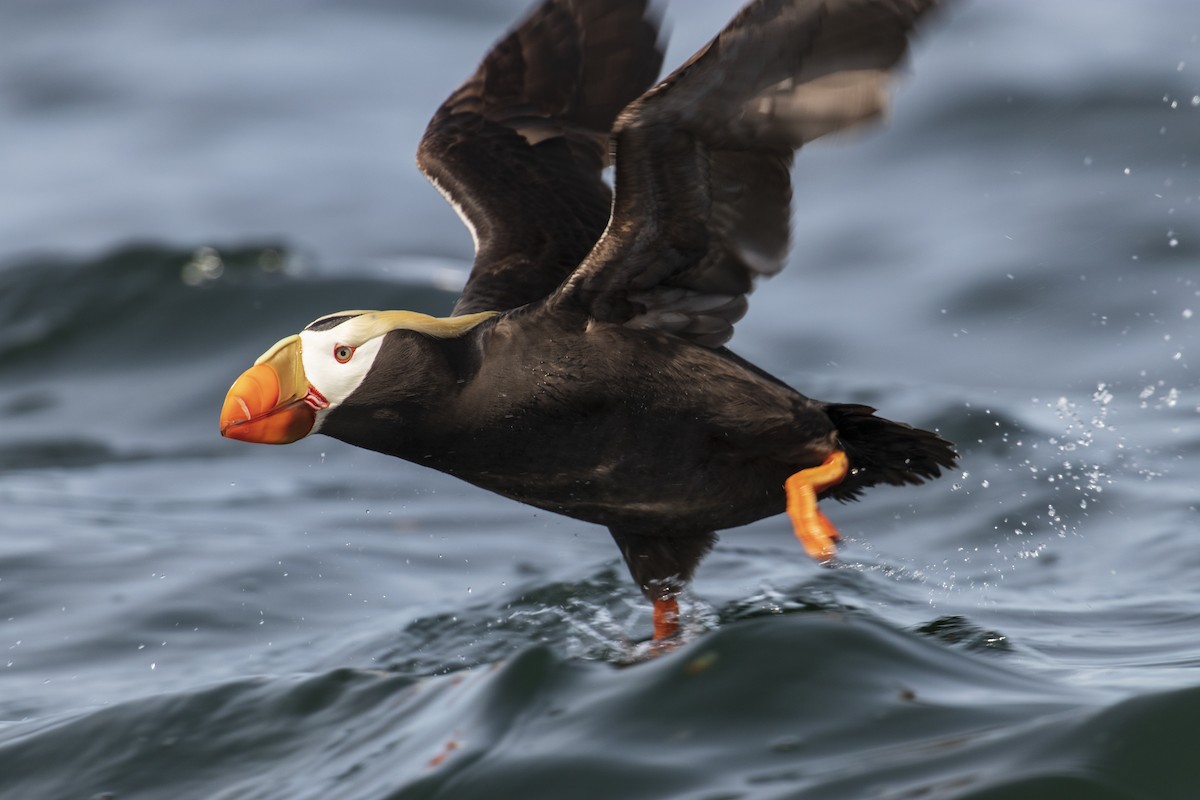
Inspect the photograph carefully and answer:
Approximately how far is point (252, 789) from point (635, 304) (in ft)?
6.52

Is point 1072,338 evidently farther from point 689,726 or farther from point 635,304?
point 689,726

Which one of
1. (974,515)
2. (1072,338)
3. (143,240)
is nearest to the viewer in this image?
(974,515)

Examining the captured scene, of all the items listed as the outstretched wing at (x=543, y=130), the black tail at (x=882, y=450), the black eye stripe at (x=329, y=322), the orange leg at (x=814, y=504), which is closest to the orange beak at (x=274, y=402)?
the black eye stripe at (x=329, y=322)

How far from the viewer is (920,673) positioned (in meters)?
4.90

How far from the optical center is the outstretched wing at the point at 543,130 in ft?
22.6

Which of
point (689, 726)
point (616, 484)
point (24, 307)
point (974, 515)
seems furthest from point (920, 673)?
point (24, 307)

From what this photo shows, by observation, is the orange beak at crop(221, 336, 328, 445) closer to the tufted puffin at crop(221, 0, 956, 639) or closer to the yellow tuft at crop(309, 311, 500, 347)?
the tufted puffin at crop(221, 0, 956, 639)

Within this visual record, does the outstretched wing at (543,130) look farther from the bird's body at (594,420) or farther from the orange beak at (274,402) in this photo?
the orange beak at (274,402)

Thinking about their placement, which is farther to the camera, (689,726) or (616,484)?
(616,484)

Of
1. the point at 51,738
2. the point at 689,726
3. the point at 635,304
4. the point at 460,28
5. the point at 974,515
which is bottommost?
the point at 51,738

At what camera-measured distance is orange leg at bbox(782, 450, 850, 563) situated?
5773 millimetres

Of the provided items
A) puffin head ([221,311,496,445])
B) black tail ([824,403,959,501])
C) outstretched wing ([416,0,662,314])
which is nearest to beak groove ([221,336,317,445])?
puffin head ([221,311,496,445])

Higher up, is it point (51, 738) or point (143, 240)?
A: point (143, 240)

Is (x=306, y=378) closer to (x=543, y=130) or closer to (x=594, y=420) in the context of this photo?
(x=594, y=420)
